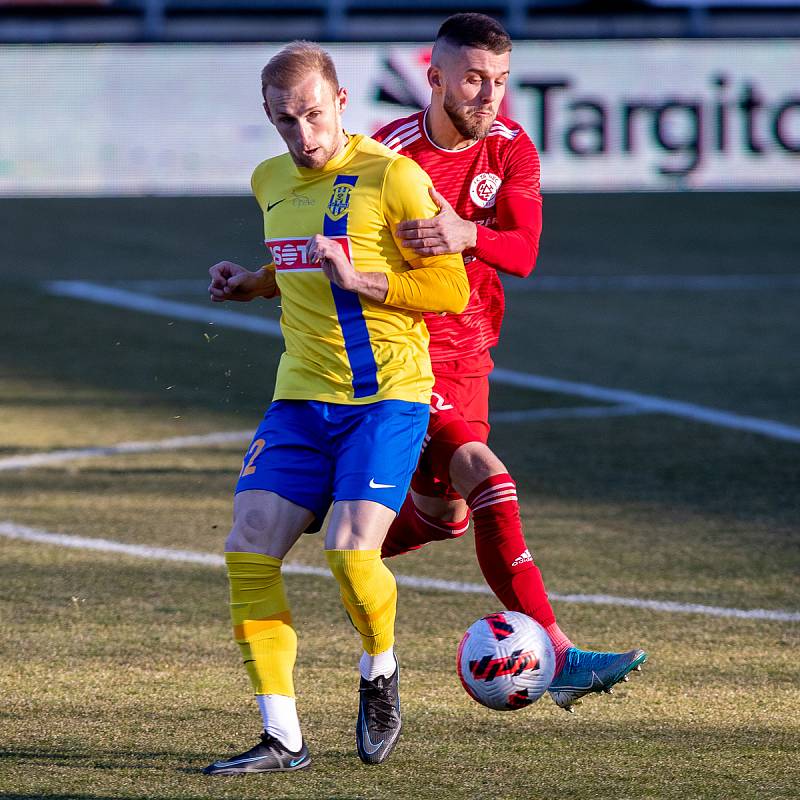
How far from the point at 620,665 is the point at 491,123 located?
64.9 inches

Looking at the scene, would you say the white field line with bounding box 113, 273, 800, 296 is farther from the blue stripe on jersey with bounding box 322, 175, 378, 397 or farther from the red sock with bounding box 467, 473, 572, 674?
the blue stripe on jersey with bounding box 322, 175, 378, 397

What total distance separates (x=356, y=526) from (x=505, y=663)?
561 millimetres

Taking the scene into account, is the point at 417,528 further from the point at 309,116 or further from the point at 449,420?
the point at 309,116

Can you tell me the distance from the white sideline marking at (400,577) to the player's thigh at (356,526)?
6.15ft

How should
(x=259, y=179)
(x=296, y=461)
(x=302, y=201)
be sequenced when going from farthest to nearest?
1. (x=259, y=179)
2. (x=302, y=201)
3. (x=296, y=461)

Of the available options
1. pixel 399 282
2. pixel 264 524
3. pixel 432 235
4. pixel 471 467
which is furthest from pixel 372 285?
pixel 471 467

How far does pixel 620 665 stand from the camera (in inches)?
168

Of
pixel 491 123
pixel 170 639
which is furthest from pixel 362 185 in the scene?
pixel 170 639

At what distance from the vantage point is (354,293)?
416 cm

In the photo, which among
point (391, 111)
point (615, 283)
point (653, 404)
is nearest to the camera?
point (653, 404)

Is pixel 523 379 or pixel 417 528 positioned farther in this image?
pixel 523 379

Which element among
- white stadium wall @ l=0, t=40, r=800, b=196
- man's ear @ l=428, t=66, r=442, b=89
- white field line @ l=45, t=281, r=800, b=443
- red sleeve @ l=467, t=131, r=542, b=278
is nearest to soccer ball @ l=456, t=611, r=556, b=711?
red sleeve @ l=467, t=131, r=542, b=278

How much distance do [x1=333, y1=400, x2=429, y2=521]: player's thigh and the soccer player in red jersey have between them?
474mm

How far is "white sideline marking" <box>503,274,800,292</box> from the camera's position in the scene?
1433 cm
